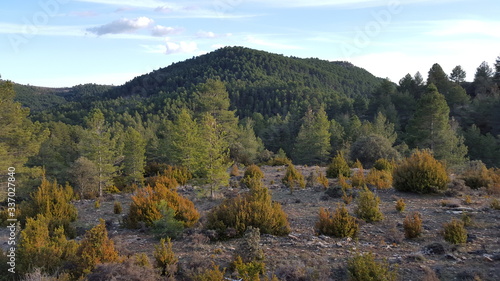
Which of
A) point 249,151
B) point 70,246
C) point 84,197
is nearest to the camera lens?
point 70,246

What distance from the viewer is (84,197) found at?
56.3ft

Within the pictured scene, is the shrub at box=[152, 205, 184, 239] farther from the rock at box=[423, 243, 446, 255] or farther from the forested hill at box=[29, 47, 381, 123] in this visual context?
the forested hill at box=[29, 47, 381, 123]

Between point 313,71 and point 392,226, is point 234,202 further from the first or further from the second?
point 313,71

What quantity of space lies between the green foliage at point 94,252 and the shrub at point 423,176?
923 cm

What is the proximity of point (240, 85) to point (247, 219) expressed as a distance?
4130 inches

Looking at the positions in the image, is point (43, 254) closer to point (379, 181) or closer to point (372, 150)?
point (379, 181)

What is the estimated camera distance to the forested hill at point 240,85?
9044 centimetres

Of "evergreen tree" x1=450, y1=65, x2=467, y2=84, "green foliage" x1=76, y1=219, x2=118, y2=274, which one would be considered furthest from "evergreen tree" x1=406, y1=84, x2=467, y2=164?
"evergreen tree" x1=450, y1=65, x2=467, y2=84

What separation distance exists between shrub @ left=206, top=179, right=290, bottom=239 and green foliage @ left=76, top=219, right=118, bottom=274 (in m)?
2.50

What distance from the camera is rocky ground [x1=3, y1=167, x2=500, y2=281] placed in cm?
480

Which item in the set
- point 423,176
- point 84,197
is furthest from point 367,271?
point 84,197

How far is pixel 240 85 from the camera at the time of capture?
361 feet

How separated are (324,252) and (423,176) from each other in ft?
20.8

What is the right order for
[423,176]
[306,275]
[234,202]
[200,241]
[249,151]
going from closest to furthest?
1. [306,275]
2. [200,241]
3. [234,202]
4. [423,176]
5. [249,151]
